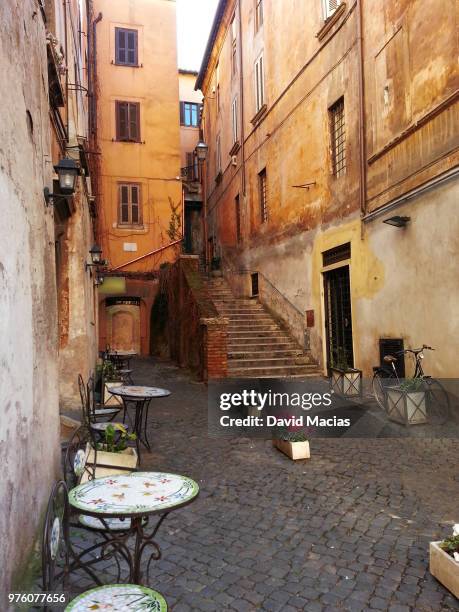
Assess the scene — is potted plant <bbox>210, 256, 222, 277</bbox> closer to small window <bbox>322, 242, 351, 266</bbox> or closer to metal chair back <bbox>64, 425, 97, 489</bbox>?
small window <bbox>322, 242, 351, 266</bbox>

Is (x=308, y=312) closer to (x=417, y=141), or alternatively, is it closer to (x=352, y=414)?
(x=352, y=414)

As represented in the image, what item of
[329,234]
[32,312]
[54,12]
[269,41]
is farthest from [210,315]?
[269,41]

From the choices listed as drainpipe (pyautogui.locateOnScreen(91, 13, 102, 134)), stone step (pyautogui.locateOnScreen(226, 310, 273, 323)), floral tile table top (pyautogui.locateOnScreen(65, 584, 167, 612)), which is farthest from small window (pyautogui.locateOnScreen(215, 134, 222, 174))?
floral tile table top (pyautogui.locateOnScreen(65, 584, 167, 612))

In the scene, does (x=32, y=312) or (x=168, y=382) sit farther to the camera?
(x=168, y=382)

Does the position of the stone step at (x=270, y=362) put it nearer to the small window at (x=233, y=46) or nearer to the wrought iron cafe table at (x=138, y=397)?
the wrought iron cafe table at (x=138, y=397)

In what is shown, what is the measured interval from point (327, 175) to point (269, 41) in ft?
18.6

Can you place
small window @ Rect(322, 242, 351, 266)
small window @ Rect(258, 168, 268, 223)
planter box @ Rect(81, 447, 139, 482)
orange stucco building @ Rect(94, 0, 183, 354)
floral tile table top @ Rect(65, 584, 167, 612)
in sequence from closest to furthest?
floral tile table top @ Rect(65, 584, 167, 612) → planter box @ Rect(81, 447, 139, 482) → small window @ Rect(322, 242, 351, 266) → small window @ Rect(258, 168, 268, 223) → orange stucco building @ Rect(94, 0, 183, 354)

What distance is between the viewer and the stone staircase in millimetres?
10648

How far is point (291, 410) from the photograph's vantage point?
21.9 ft

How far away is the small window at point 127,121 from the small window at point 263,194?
5.99 meters

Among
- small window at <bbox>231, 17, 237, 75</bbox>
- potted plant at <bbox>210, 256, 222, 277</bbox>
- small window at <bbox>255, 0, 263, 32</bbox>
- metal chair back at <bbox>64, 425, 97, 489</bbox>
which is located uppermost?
small window at <bbox>231, 17, 237, 75</bbox>

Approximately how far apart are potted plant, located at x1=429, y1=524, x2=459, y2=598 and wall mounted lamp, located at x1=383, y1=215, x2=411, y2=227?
5532 mm

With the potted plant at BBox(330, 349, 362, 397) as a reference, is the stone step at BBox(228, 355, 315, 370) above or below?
above

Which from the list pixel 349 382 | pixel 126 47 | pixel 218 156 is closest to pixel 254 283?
pixel 349 382
